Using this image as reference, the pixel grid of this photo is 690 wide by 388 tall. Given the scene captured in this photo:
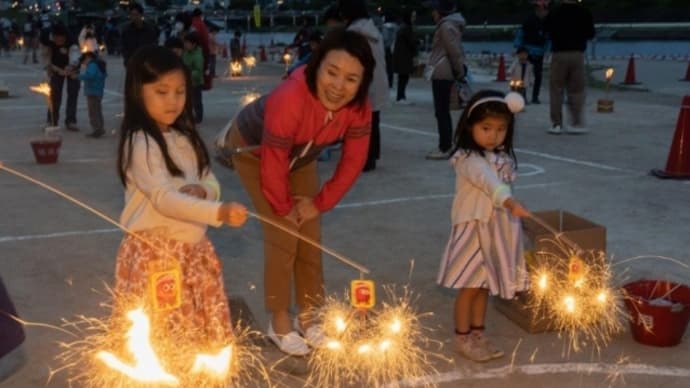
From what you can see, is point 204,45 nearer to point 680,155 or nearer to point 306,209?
point 680,155

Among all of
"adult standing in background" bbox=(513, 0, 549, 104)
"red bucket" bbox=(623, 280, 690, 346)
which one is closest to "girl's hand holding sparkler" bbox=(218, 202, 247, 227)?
"red bucket" bbox=(623, 280, 690, 346)

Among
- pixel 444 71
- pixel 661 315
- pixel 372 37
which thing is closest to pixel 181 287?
pixel 661 315

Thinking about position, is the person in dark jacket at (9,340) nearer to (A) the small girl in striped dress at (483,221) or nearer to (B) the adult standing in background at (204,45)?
(A) the small girl in striped dress at (483,221)

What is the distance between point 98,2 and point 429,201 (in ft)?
318

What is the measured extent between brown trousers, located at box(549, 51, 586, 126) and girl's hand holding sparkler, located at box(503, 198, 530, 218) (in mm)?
7971

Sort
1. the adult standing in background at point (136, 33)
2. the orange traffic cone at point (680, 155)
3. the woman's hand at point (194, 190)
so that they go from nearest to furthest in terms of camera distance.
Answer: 1. the woman's hand at point (194, 190)
2. the orange traffic cone at point (680, 155)
3. the adult standing in background at point (136, 33)

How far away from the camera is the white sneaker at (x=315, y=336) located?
14.1 ft

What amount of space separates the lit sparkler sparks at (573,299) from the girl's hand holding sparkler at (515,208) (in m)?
0.77

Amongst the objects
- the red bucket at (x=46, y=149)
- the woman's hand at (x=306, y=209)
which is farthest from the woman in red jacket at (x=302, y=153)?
the red bucket at (x=46, y=149)

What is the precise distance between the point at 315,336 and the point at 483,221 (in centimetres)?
106

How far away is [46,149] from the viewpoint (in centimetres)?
956

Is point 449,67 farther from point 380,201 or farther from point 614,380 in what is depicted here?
point 614,380

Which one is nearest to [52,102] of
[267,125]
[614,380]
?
[267,125]

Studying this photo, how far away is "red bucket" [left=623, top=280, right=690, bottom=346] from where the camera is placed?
4270 millimetres
